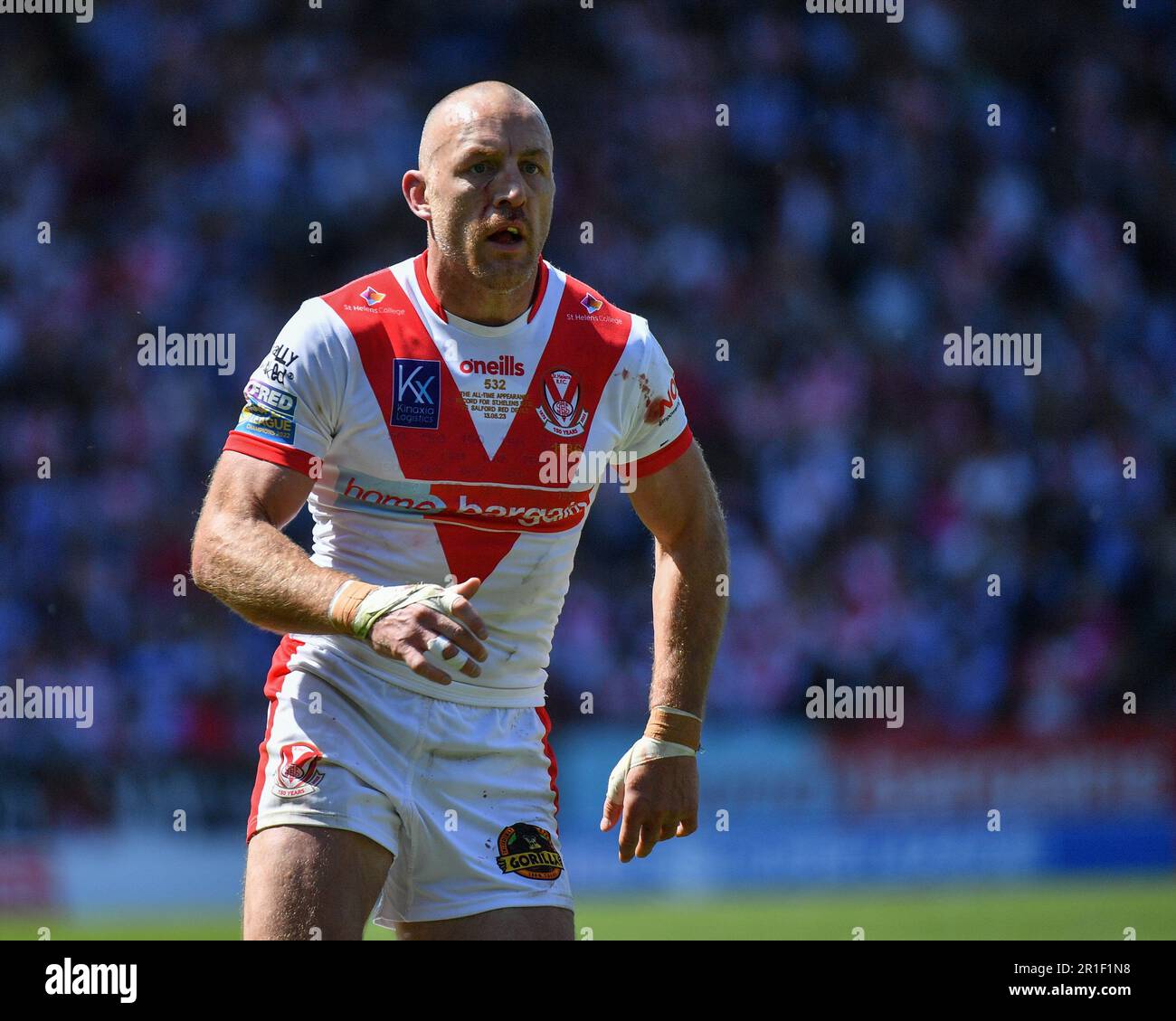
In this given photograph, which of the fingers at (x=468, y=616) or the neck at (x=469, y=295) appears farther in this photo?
the neck at (x=469, y=295)

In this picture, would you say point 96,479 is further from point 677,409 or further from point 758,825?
point 677,409

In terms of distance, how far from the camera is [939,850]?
14445 millimetres

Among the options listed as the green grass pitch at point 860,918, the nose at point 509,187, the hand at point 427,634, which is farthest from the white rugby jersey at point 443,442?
the green grass pitch at point 860,918

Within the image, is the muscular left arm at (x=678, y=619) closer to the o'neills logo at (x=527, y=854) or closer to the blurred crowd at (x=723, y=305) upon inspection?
the o'neills logo at (x=527, y=854)

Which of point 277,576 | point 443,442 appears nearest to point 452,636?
point 277,576

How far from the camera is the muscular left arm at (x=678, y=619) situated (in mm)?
4727

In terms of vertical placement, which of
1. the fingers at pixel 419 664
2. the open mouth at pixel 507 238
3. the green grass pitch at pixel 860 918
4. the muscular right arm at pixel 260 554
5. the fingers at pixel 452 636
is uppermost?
the open mouth at pixel 507 238

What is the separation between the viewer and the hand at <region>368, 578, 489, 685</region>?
Answer: 3836 mm

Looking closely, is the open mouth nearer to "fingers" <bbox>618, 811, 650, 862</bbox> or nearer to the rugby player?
the rugby player

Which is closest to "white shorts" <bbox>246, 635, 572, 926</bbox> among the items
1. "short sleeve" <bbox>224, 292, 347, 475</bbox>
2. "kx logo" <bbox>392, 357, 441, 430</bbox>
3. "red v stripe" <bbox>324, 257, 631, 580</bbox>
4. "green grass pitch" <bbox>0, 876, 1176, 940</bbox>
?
"red v stripe" <bbox>324, 257, 631, 580</bbox>

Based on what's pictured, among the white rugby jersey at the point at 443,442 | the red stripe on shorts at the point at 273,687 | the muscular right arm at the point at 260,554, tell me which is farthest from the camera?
the white rugby jersey at the point at 443,442

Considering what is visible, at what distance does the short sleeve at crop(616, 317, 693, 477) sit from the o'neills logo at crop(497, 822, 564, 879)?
1134mm

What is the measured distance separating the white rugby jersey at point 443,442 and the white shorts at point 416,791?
0.07 meters

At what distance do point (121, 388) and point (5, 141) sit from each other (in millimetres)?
3272
